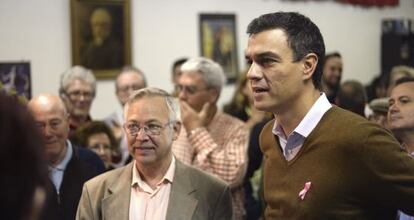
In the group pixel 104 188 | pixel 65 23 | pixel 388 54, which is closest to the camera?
pixel 104 188

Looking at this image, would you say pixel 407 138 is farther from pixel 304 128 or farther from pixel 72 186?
pixel 72 186

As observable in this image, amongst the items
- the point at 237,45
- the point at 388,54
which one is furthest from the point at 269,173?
the point at 388,54

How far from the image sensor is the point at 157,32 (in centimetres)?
649

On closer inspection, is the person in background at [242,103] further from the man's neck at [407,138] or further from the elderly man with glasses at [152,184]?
the elderly man with glasses at [152,184]

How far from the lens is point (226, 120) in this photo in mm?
3627

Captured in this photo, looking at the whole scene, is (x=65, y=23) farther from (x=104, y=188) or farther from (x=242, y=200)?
(x=104, y=188)

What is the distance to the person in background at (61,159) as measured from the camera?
3.03 m

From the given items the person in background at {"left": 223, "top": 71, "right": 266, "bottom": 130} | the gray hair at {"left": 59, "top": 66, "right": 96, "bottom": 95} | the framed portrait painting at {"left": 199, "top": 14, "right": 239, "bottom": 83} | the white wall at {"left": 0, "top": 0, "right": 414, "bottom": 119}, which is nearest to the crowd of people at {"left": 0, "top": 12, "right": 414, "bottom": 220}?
the gray hair at {"left": 59, "top": 66, "right": 96, "bottom": 95}

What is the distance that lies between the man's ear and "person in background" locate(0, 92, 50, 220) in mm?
1227

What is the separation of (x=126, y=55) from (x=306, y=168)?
4.33m

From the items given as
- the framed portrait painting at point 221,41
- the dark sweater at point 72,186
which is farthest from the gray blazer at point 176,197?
the framed portrait painting at point 221,41

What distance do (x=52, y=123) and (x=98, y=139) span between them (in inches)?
31.7

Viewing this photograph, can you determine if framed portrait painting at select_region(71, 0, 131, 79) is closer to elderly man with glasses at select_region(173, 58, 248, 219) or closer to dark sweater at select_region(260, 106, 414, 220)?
elderly man with glasses at select_region(173, 58, 248, 219)

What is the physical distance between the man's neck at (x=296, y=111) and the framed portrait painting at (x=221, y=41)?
4.89m
